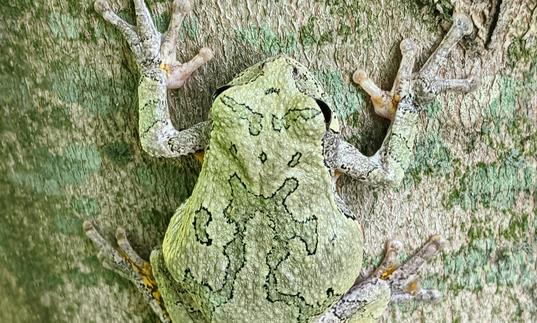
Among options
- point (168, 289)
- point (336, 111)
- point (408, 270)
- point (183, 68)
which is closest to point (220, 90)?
point (183, 68)

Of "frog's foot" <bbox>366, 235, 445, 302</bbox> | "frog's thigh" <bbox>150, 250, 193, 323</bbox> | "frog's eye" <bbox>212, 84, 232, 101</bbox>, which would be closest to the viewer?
"frog's eye" <bbox>212, 84, 232, 101</bbox>

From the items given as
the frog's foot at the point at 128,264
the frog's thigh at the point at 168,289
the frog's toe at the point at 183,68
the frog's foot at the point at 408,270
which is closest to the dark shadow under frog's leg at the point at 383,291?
the frog's foot at the point at 408,270

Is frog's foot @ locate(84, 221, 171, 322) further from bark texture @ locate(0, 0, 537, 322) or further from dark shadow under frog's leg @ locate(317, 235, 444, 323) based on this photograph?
dark shadow under frog's leg @ locate(317, 235, 444, 323)

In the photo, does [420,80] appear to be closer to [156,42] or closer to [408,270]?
[408,270]

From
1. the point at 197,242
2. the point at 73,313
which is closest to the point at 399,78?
the point at 197,242

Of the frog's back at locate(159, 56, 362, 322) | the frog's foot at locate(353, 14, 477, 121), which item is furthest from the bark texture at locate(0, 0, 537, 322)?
the frog's back at locate(159, 56, 362, 322)

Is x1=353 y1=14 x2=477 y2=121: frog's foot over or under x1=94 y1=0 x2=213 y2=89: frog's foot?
under
